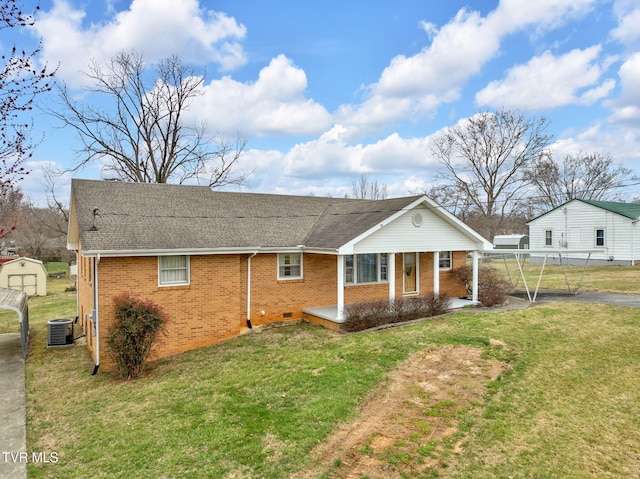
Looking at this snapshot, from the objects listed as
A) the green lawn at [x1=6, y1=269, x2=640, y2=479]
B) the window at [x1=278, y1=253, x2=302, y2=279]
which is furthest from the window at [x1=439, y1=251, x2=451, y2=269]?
the window at [x1=278, y1=253, x2=302, y2=279]

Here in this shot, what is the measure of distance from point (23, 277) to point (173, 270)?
2255cm

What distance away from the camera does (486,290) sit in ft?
51.5

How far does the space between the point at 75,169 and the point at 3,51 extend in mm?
26184

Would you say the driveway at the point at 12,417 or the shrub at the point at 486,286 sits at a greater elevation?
the shrub at the point at 486,286

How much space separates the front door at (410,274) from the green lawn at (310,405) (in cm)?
395

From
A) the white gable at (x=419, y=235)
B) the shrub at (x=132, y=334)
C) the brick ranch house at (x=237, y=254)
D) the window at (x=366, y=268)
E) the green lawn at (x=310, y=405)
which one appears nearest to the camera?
the green lawn at (x=310, y=405)

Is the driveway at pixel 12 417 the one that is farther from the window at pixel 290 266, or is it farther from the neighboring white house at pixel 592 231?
the neighboring white house at pixel 592 231

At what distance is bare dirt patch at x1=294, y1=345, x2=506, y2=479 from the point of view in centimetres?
519

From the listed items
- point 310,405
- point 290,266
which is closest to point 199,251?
point 290,266

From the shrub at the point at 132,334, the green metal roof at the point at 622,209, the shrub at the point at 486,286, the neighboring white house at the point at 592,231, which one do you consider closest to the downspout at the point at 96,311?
the shrub at the point at 132,334

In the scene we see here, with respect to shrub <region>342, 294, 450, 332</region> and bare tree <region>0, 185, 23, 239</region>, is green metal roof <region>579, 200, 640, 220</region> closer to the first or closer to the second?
shrub <region>342, 294, 450, 332</region>

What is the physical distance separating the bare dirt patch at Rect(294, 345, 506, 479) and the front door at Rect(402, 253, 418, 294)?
6.88m

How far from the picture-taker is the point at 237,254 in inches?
494

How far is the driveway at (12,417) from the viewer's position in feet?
18.8
